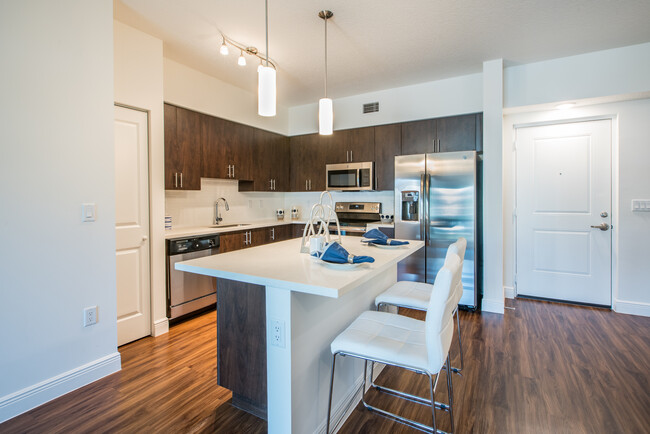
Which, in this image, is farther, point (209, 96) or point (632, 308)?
point (209, 96)

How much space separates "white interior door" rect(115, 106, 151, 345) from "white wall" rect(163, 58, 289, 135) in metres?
0.68

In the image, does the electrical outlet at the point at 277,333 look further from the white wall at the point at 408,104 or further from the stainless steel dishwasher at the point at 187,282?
the white wall at the point at 408,104

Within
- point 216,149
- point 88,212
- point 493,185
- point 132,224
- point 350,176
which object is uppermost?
point 216,149

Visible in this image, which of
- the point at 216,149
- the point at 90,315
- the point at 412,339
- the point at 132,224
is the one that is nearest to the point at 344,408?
the point at 412,339

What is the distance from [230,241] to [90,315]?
1.59 metres

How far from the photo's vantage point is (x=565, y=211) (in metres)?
3.76

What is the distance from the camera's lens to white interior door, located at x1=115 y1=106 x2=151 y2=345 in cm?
271

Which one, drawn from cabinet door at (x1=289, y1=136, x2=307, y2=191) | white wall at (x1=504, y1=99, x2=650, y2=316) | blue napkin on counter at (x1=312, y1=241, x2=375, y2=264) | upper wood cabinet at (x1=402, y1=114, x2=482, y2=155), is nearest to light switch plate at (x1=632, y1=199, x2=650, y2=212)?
white wall at (x1=504, y1=99, x2=650, y2=316)

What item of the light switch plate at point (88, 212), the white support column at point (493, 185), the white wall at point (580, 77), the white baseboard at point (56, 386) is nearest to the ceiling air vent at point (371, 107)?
the white support column at point (493, 185)

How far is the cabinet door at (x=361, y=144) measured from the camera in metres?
4.39

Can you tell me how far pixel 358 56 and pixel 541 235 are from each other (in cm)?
294

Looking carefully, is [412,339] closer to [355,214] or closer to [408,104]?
[355,214]

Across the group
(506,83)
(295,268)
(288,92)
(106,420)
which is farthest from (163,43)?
(506,83)

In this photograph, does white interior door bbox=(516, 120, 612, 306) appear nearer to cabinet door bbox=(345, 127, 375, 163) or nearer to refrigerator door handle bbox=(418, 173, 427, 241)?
refrigerator door handle bbox=(418, 173, 427, 241)
